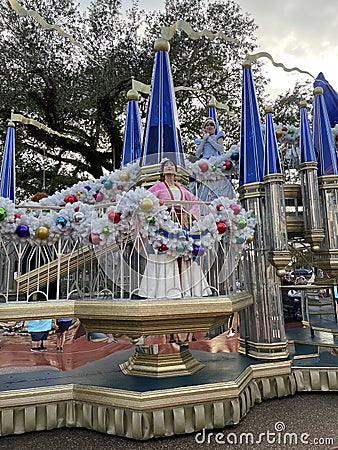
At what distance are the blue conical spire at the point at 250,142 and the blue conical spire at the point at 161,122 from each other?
2.74 feet

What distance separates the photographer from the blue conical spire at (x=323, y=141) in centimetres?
481

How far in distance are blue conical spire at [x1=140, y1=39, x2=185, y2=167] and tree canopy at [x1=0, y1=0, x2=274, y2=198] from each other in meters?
5.98

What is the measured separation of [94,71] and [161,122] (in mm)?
7619

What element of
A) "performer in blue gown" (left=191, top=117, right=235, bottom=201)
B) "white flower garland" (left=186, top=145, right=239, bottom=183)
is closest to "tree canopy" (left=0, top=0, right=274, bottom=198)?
"performer in blue gown" (left=191, top=117, right=235, bottom=201)

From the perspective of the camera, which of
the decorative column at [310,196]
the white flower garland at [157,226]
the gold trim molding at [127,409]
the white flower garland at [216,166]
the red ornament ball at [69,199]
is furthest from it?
Answer: the white flower garland at [216,166]

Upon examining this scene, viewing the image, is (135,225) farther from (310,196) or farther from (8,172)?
(8,172)

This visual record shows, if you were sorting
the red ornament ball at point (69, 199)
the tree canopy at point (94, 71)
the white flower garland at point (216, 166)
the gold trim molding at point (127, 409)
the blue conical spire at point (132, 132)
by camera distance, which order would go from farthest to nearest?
the tree canopy at point (94, 71) → the blue conical spire at point (132, 132) → the white flower garland at point (216, 166) → the red ornament ball at point (69, 199) → the gold trim molding at point (127, 409)

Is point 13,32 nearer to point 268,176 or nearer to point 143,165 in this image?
point 143,165

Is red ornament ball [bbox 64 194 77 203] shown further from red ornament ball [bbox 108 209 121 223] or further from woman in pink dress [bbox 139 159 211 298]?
red ornament ball [bbox 108 209 121 223]

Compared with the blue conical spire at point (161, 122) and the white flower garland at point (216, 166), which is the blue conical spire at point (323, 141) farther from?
the blue conical spire at point (161, 122)

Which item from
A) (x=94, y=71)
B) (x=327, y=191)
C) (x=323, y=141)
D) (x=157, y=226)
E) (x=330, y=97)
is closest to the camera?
(x=157, y=226)

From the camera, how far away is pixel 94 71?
11.2 meters

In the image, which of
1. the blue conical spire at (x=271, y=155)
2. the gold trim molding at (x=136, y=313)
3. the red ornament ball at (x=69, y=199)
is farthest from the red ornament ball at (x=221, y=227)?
the red ornament ball at (x=69, y=199)

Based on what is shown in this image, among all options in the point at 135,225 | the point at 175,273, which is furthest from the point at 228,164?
the point at 135,225
